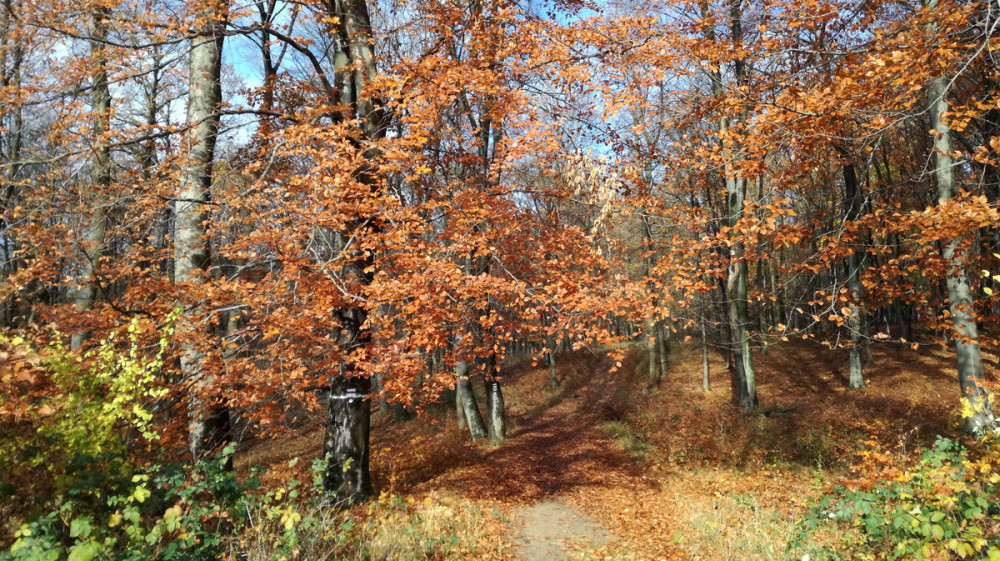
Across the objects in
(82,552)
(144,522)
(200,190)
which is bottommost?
(144,522)

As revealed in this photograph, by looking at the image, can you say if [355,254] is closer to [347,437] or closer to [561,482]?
[347,437]

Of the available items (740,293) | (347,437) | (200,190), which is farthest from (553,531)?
(740,293)

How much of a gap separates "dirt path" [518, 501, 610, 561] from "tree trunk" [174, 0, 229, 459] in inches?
192

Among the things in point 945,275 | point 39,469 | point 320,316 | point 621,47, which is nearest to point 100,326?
point 320,316

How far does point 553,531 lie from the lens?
8477mm

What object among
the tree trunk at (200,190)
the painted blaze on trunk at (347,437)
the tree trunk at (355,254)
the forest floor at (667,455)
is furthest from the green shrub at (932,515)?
the tree trunk at (200,190)

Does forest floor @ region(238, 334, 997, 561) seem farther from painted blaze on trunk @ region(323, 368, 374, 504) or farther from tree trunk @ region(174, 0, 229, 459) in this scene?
tree trunk @ region(174, 0, 229, 459)

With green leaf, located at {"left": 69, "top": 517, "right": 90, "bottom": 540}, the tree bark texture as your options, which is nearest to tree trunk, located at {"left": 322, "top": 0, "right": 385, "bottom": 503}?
the tree bark texture

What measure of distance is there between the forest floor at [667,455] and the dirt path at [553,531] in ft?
0.12

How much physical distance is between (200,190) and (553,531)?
804cm

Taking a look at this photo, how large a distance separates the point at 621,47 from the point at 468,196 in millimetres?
4170

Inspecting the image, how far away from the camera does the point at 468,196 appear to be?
9.80m

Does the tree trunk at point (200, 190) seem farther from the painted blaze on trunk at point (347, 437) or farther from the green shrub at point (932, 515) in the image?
the green shrub at point (932, 515)

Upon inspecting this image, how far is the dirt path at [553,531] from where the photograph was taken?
7559mm
